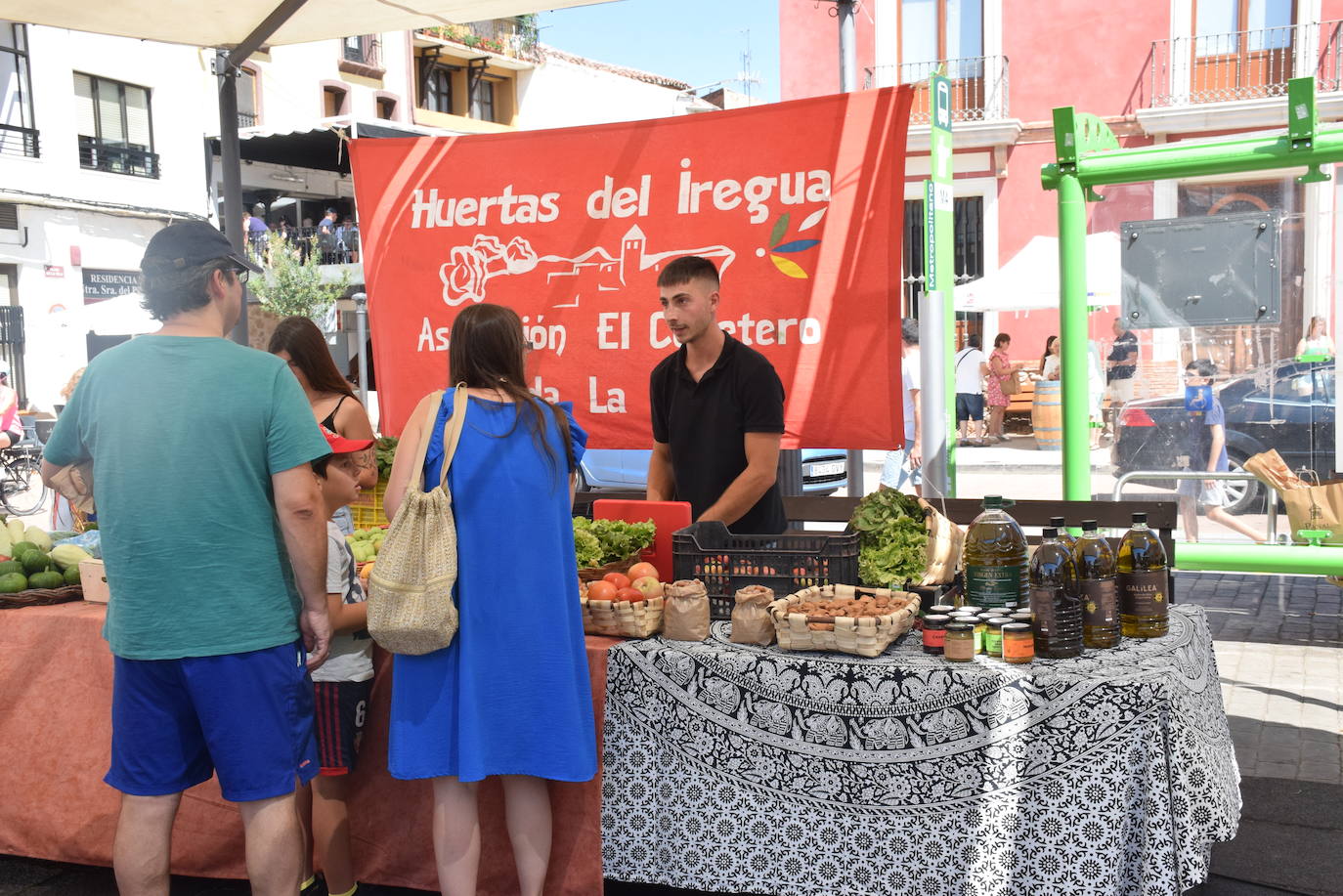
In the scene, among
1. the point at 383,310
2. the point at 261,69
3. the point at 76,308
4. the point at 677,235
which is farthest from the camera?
the point at 261,69

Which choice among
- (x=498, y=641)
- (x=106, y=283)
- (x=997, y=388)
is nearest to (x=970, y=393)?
(x=997, y=388)

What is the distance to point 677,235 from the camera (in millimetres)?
5254

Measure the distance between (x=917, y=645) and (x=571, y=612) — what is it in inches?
36.7

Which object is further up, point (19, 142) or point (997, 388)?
point (19, 142)

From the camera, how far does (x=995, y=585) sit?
10.9 feet

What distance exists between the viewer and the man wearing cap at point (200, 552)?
278 centimetres

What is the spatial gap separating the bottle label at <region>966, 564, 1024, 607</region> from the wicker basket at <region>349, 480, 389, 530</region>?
235 centimetres

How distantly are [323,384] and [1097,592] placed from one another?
280cm

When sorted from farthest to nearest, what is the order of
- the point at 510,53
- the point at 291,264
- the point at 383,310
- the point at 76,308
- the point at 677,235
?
the point at 510,53, the point at 291,264, the point at 76,308, the point at 383,310, the point at 677,235

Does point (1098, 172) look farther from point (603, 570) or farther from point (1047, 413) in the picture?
point (1047, 413)

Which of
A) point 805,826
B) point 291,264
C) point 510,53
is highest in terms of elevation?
point 510,53

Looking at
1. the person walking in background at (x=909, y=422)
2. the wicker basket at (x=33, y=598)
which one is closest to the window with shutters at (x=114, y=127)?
the person walking in background at (x=909, y=422)

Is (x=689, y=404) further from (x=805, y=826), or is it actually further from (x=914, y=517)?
(x=805, y=826)

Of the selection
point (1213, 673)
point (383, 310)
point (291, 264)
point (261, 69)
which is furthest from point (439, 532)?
point (261, 69)
